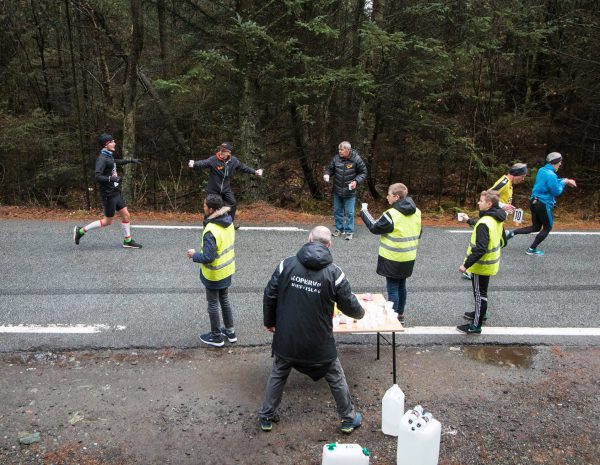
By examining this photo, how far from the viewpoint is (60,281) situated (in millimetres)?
7930

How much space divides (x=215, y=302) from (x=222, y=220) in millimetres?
986

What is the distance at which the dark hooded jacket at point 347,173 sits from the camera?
10281 mm

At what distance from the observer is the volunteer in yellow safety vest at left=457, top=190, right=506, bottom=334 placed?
19.6 feet

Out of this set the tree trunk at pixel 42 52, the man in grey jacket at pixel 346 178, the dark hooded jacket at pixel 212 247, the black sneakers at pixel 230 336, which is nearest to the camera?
the dark hooded jacket at pixel 212 247

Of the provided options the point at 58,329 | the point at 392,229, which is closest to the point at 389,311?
the point at 392,229

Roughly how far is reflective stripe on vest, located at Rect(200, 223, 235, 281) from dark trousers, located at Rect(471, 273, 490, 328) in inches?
119

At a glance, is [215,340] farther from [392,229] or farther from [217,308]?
[392,229]

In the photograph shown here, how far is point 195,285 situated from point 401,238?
3.46 metres

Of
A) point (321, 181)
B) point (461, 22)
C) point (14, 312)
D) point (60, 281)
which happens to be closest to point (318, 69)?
point (461, 22)

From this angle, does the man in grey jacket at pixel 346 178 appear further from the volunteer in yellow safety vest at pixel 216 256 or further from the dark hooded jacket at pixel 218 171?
the volunteer in yellow safety vest at pixel 216 256

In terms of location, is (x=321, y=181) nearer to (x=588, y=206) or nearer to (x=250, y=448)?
(x=588, y=206)

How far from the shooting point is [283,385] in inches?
181

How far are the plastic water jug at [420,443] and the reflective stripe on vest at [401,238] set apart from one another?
7.66 ft

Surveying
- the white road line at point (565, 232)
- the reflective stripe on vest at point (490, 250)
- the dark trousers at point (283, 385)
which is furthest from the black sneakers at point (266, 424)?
the white road line at point (565, 232)
